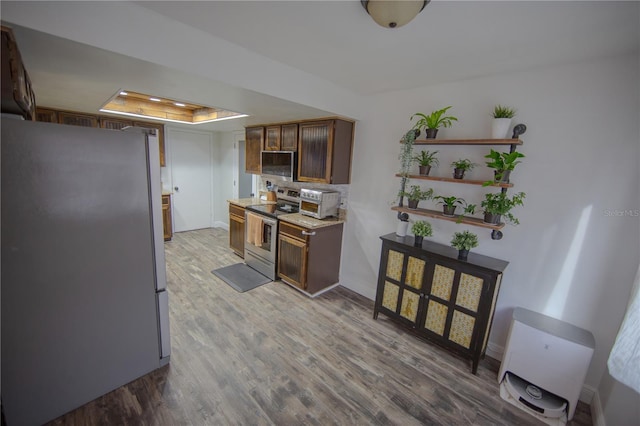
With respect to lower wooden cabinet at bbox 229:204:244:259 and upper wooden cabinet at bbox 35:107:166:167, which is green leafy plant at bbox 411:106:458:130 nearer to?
lower wooden cabinet at bbox 229:204:244:259

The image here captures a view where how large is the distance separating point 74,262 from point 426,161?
2890 mm

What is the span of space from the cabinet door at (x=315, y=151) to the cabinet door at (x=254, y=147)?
973 millimetres

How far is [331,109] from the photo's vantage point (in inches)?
110

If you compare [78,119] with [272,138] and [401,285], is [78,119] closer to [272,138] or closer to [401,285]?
[272,138]

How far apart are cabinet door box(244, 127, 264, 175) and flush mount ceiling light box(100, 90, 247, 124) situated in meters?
0.58

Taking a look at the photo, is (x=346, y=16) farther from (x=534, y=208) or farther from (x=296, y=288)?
(x=296, y=288)

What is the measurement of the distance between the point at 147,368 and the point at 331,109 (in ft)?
9.44

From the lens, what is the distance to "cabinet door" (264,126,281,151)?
383cm

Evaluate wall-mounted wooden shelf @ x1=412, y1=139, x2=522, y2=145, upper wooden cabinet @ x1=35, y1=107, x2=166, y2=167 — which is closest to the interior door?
upper wooden cabinet @ x1=35, y1=107, x2=166, y2=167

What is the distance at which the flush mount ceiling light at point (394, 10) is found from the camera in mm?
1206

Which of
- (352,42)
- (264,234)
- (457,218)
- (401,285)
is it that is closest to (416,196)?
(457,218)

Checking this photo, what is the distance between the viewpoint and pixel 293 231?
10.8 ft

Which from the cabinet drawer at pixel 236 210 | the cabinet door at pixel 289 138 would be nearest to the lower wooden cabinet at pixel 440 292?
the cabinet door at pixel 289 138

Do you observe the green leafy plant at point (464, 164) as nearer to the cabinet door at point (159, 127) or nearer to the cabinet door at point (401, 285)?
the cabinet door at point (401, 285)
